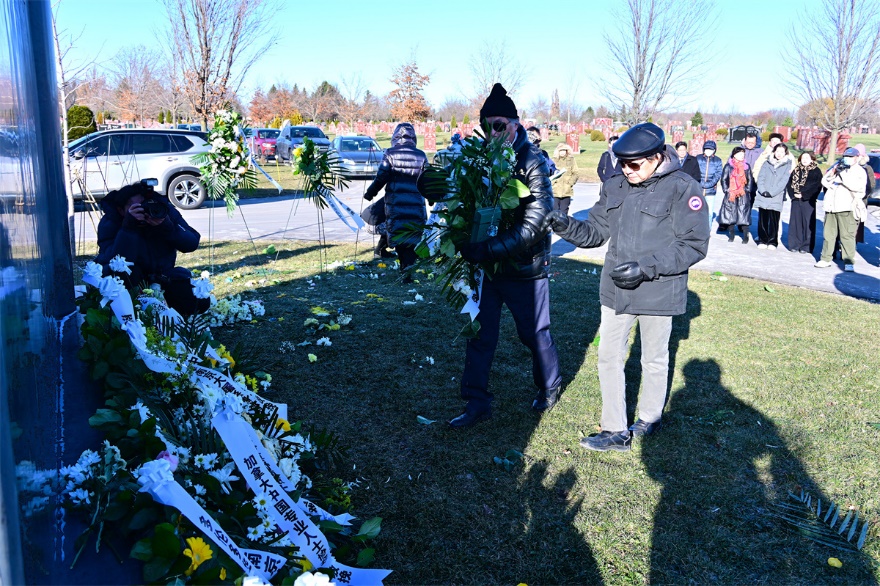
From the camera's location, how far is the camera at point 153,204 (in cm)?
532

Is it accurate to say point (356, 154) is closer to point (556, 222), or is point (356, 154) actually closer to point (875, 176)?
point (875, 176)

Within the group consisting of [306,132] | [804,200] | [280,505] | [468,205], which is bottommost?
[280,505]

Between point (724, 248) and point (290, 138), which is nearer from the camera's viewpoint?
point (724, 248)

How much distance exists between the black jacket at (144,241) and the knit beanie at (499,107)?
8.45 ft

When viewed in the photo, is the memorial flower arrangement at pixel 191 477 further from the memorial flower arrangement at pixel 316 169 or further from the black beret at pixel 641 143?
the memorial flower arrangement at pixel 316 169

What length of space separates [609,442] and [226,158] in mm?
6043

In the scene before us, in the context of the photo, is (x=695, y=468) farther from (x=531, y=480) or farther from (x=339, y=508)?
(x=339, y=508)

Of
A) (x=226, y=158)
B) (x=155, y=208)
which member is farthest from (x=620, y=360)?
(x=226, y=158)

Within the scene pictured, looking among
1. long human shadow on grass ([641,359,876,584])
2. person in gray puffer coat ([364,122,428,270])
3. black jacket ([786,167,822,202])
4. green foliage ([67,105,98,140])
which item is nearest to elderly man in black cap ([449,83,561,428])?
long human shadow on grass ([641,359,876,584])

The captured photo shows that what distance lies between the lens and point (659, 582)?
3.08 metres

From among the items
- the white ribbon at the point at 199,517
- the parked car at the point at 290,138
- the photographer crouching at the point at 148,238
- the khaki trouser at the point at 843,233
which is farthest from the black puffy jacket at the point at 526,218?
the parked car at the point at 290,138

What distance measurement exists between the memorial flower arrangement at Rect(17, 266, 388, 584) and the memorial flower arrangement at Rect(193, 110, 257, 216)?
183 inches

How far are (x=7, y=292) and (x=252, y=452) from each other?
146 centimetres

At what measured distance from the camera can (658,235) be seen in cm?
410
